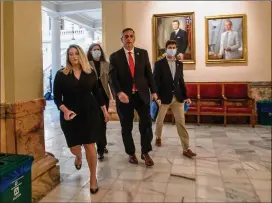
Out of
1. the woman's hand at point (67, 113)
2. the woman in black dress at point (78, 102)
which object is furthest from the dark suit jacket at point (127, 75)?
the woman's hand at point (67, 113)

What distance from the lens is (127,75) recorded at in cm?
305

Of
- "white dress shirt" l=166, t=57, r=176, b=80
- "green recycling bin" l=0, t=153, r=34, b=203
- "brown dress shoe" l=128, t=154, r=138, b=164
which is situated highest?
"white dress shirt" l=166, t=57, r=176, b=80

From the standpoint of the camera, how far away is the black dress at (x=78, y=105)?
2350mm

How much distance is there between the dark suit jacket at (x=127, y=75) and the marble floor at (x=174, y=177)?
831 mm

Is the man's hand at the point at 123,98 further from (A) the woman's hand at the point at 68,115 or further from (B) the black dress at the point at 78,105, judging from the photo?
(A) the woman's hand at the point at 68,115

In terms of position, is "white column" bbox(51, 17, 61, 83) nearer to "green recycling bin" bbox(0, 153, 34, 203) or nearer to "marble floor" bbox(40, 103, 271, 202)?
"marble floor" bbox(40, 103, 271, 202)

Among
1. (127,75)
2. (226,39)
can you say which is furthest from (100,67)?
(226,39)

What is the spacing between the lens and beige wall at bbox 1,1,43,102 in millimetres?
2141

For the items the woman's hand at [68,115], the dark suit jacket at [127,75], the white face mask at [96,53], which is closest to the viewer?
the woman's hand at [68,115]

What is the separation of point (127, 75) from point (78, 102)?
85cm

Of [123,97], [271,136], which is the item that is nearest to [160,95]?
[123,97]

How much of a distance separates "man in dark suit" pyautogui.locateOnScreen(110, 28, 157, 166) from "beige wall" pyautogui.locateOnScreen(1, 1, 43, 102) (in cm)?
88

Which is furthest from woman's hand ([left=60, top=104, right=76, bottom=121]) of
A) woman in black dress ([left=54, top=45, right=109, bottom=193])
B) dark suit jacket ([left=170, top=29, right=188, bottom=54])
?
dark suit jacket ([left=170, top=29, right=188, bottom=54])

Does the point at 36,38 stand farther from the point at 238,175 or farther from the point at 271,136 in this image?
the point at 238,175
